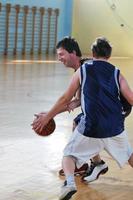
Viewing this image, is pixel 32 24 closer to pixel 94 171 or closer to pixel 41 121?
pixel 94 171

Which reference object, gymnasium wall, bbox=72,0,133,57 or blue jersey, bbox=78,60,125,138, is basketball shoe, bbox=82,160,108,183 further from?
gymnasium wall, bbox=72,0,133,57

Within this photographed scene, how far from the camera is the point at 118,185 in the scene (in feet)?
12.5

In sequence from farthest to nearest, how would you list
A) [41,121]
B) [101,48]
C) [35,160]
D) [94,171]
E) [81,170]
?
1. [35,160]
2. [81,170]
3. [94,171]
4. [41,121]
5. [101,48]

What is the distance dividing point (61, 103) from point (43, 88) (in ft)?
19.1

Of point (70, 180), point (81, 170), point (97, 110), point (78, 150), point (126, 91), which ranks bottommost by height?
point (81, 170)

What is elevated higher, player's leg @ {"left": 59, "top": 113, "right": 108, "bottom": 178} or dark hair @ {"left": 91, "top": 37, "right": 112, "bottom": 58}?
dark hair @ {"left": 91, "top": 37, "right": 112, "bottom": 58}

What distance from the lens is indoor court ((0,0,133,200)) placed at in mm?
3750

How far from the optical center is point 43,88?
9.23m

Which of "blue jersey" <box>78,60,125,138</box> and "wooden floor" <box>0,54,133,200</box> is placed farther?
"wooden floor" <box>0,54,133,200</box>

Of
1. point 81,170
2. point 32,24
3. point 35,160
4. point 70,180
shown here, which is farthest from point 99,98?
point 32,24

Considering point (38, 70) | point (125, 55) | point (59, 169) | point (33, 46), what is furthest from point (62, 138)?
point (125, 55)

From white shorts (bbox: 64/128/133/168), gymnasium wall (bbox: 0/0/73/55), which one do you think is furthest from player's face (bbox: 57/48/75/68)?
gymnasium wall (bbox: 0/0/73/55)

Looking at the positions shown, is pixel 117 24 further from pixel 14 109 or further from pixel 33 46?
pixel 14 109

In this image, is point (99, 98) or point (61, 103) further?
point (61, 103)
